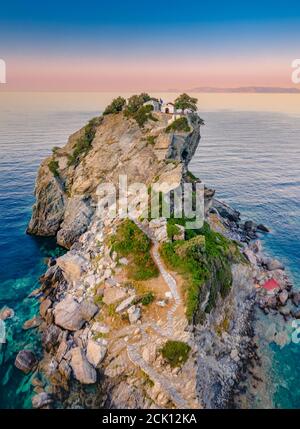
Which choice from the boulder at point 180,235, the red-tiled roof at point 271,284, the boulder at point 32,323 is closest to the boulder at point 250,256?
the red-tiled roof at point 271,284

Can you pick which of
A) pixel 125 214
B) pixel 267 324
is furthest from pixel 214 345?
pixel 125 214

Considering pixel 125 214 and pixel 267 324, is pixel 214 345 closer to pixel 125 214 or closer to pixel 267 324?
pixel 267 324

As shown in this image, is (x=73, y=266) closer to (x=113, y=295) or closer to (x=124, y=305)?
(x=113, y=295)

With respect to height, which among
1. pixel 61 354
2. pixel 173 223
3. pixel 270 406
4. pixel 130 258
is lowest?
pixel 270 406

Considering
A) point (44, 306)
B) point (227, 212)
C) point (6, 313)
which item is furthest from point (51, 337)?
point (227, 212)

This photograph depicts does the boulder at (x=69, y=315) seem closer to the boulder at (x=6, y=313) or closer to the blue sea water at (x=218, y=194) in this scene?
the blue sea water at (x=218, y=194)

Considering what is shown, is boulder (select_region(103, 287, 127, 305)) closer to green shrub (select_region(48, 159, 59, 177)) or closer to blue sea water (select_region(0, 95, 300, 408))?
blue sea water (select_region(0, 95, 300, 408))
